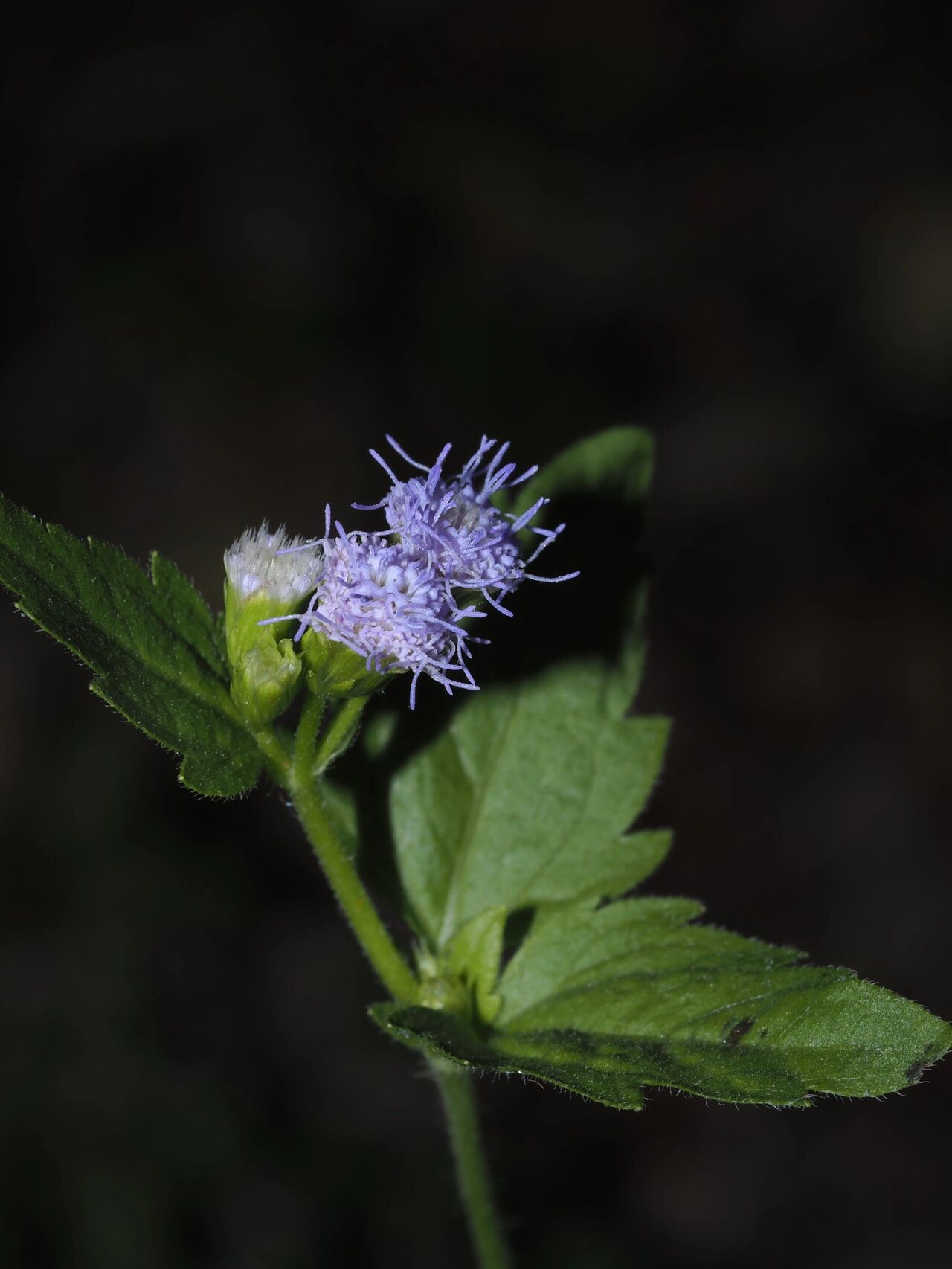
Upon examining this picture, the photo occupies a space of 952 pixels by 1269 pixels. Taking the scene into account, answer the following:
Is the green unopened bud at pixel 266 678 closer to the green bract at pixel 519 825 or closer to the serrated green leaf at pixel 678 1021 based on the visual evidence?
the green bract at pixel 519 825

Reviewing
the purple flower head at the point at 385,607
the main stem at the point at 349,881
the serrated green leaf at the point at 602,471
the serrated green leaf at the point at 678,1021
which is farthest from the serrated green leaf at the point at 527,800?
the purple flower head at the point at 385,607

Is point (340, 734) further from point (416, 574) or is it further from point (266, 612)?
point (416, 574)

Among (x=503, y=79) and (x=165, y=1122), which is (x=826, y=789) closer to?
(x=165, y=1122)

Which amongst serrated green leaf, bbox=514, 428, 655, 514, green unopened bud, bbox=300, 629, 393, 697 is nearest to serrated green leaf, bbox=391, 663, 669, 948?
serrated green leaf, bbox=514, 428, 655, 514

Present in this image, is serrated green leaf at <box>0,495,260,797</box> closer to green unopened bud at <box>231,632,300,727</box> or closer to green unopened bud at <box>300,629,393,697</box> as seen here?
green unopened bud at <box>231,632,300,727</box>

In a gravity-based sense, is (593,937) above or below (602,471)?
below

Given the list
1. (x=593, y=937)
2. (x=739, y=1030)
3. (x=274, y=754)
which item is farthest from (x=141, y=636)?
(x=739, y=1030)

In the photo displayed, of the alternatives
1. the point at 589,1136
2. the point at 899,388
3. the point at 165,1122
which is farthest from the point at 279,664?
the point at 899,388
